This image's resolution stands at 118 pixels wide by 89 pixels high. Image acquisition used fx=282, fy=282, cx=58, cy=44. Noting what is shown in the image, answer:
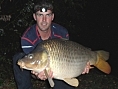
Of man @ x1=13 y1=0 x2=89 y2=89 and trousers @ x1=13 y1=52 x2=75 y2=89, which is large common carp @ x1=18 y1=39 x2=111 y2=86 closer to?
man @ x1=13 y1=0 x2=89 y2=89

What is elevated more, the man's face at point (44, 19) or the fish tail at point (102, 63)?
the man's face at point (44, 19)

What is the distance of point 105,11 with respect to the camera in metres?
8.92

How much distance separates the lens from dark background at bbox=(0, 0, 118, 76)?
446 centimetres

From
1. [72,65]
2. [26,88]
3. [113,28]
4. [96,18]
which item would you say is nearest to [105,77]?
[26,88]

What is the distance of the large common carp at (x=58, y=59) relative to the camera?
7.55 feet

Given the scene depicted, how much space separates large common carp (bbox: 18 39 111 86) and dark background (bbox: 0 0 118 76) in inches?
76.0

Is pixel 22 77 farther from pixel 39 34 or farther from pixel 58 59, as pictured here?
pixel 58 59

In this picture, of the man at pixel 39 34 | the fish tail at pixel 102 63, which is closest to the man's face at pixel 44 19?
the man at pixel 39 34

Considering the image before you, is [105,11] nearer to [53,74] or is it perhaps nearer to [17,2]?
[17,2]

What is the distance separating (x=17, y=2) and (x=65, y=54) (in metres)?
2.56

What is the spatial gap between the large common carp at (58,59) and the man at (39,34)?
0.56ft

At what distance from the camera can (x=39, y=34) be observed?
2.93m

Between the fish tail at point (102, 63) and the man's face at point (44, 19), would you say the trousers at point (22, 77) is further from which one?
the fish tail at point (102, 63)

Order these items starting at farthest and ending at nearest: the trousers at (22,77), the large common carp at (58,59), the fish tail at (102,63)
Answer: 1. the trousers at (22,77)
2. the fish tail at (102,63)
3. the large common carp at (58,59)
